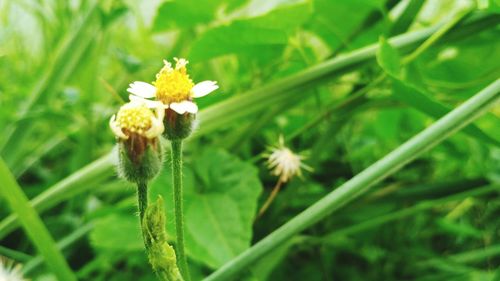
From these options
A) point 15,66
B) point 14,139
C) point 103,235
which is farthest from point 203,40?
point 15,66

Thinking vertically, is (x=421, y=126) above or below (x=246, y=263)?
above

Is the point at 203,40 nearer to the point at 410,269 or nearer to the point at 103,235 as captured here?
the point at 103,235

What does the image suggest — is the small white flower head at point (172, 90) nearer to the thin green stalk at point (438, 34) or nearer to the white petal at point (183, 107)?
the white petal at point (183, 107)

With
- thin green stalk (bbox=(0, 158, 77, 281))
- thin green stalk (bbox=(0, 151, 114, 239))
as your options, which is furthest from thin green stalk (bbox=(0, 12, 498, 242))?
thin green stalk (bbox=(0, 158, 77, 281))

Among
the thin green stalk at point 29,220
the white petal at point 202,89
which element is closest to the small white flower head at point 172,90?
the white petal at point 202,89

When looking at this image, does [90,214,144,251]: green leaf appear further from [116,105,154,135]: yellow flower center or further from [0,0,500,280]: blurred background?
[116,105,154,135]: yellow flower center

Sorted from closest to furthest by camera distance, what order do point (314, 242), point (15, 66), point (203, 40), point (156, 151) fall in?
point (156, 151)
point (203, 40)
point (314, 242)
point (15, 66)

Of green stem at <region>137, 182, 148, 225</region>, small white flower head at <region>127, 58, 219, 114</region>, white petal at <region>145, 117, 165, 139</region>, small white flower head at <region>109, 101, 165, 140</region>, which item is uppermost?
small white flower head at <region>127, 58, 219, 114</region>
